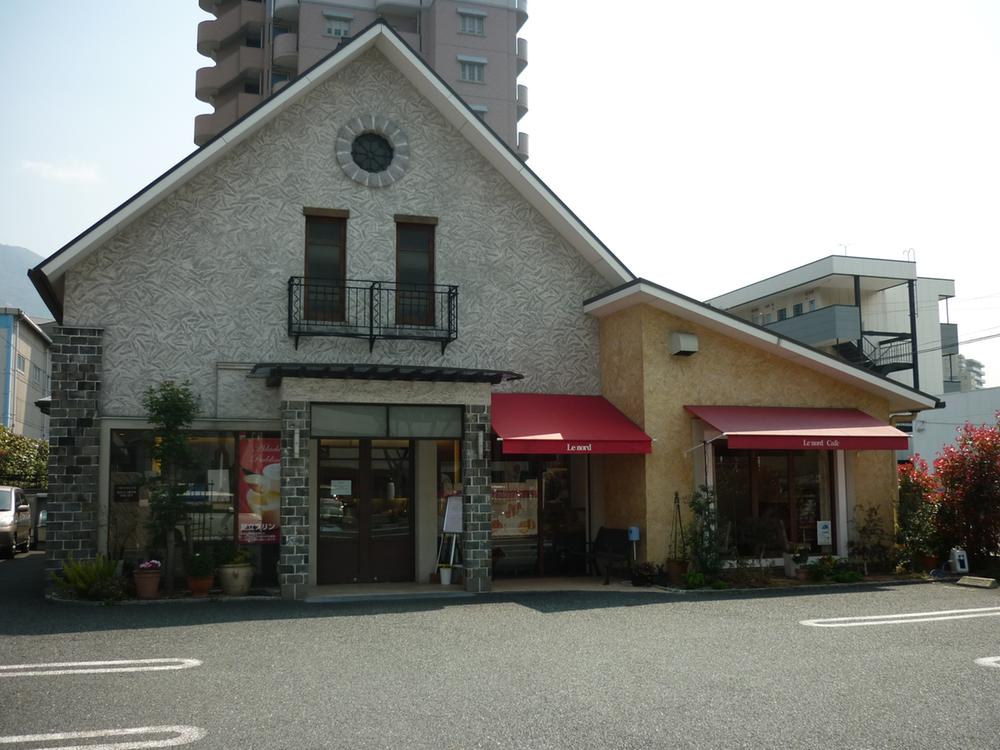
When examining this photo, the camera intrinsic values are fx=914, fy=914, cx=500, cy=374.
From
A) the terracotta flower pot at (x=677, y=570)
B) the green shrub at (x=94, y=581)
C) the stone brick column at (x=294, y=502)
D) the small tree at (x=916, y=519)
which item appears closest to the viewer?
the green shrub at (x=94, y=581)

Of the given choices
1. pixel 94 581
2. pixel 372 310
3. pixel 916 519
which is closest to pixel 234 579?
pixel 94 581

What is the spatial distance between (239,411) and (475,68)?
39565mm

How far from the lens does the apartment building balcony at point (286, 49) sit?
4731 centimetres

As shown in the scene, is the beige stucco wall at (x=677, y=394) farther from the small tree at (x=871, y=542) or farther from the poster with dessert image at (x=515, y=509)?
the poster with dessert image at (x=515, y=509)

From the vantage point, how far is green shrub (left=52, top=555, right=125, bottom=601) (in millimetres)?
13531

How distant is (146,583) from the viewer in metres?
13.8

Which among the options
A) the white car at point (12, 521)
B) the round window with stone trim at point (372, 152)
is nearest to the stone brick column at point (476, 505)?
the round window with stone trim at point (372, 152)

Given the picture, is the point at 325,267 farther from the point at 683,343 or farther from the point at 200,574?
the point at 683,343

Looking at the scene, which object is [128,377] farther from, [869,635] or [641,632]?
[869,635]

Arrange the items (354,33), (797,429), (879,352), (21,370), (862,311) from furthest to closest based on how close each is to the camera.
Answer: (21,370) < (354,33) < (862,311) < (879,352) < (797,429)

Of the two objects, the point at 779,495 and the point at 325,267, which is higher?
the point at 325,267

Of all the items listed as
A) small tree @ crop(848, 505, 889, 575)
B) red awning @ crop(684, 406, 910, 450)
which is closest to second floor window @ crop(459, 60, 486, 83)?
red awning @ crop(684, 406, 910, 450)

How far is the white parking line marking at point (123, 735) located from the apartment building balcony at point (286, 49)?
4546 centimetres

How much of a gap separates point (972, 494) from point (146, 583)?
1466cm
